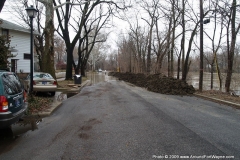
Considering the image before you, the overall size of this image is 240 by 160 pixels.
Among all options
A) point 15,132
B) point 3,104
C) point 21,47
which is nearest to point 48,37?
point 15,132

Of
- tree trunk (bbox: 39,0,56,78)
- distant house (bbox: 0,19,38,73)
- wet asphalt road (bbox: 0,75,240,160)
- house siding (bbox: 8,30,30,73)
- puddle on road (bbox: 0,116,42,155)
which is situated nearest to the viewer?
wet asphalt road (bbox: 0,75,240,160)

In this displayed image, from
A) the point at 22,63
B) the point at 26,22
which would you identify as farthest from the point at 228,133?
the point at 26,22

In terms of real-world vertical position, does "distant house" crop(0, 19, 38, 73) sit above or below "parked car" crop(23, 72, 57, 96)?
above

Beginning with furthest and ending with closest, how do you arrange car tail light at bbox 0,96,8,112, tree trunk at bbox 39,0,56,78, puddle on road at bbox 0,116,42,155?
tree trunk at bbox 39,0,56,78 → puddle on road at bbox 0,116,42,155 → car tail light at bbox 0,96,8,112

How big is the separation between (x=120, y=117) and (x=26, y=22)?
30.1 meters

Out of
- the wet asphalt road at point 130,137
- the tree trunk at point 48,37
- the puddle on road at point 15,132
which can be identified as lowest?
the puddle on road at point 15,132

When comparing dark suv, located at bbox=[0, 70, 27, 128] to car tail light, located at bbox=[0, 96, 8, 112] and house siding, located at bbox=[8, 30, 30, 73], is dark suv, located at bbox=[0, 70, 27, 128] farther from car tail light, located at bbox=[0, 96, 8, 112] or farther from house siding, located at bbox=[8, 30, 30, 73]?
house siding, located at bbox=[8, 30, 30, 73]

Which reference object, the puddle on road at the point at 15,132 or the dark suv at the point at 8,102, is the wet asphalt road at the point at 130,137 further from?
the dark suv at the point at 8,102

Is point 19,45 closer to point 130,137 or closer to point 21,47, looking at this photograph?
point 21,47

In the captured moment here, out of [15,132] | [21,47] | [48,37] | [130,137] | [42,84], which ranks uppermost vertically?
[21,47]

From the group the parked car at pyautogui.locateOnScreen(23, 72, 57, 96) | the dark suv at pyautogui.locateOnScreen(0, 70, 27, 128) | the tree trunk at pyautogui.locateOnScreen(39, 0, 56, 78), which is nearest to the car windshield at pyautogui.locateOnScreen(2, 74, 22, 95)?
the dark suv at pyautogui.locateOnScreen(0, 70, 27, 128)

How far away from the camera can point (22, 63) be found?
2573cm

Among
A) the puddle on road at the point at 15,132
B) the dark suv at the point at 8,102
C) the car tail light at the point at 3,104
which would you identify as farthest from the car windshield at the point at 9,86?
the puddle on road at the point at 15,132

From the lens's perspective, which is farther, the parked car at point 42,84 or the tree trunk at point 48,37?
the tree trunk at point 48,37
